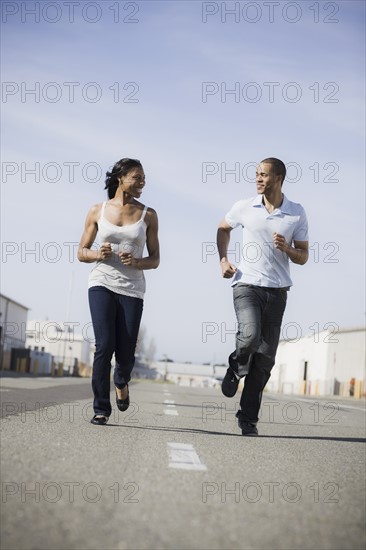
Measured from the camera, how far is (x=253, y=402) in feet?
24.9

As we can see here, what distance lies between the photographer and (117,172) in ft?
24.3

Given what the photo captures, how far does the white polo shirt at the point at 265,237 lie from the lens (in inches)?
292

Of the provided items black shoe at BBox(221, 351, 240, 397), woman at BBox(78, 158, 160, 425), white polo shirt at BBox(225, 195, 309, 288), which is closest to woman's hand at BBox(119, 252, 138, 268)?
woman at BBox(78, 158, 160, 425)

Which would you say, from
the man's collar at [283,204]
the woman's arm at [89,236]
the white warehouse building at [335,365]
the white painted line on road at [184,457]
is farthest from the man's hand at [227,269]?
the white warehouse building at [335,365]

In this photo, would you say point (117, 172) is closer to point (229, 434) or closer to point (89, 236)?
point (89, 236)

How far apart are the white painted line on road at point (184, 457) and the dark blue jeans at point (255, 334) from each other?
1700mm

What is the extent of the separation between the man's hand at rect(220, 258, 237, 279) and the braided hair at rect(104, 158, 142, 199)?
44.8 inches

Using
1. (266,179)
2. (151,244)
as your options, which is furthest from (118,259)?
(266,179)

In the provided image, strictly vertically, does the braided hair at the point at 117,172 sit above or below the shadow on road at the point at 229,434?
above

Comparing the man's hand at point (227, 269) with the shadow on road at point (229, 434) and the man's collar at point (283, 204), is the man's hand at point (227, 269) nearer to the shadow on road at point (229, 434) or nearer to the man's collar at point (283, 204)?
A: the man's collar at point (283, 204)

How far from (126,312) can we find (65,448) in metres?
2.42

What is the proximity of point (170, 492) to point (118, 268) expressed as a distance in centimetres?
371

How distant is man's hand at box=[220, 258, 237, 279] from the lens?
7.43m

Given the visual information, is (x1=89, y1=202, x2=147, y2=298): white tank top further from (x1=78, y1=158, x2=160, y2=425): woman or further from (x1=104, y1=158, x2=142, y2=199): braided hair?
(x1=104, y1=158, x2=142, y2=199): braided hair
